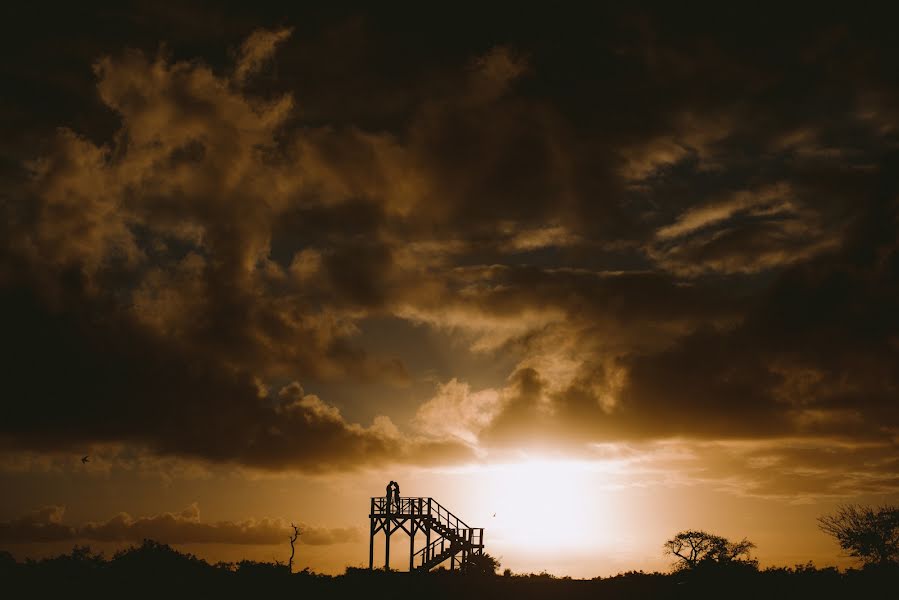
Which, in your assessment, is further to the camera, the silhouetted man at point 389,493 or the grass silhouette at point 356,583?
the silhouetted man at point 389,493

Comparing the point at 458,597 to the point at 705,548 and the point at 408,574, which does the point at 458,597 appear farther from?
the point at 705,548

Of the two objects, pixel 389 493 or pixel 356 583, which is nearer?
pixel 356 583

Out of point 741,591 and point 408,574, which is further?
point 408,574

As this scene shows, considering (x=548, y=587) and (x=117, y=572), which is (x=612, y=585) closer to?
(x=548, y=587)

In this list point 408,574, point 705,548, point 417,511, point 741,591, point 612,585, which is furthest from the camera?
point 705,548

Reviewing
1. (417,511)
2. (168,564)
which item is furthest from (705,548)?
(168,564)

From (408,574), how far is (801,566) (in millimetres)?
19467

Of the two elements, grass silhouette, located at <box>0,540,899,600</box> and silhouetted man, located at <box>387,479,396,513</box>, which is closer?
grass silhouette, located at <box>0,540,899,600</box>

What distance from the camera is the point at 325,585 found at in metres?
38.1

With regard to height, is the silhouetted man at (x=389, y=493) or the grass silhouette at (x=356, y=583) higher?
the silhouetted man at (x=389, y=493)

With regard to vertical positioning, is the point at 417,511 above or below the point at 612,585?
above

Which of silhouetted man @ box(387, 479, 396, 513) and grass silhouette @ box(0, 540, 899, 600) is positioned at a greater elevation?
silhouetted man @ box(387, 479, 396, 513)

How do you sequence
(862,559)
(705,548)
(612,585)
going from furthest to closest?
(705,548)
(862,559)
(612,585)

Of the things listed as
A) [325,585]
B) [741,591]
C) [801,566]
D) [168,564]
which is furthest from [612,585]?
[168,564]
